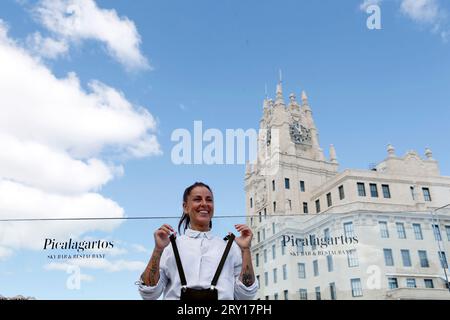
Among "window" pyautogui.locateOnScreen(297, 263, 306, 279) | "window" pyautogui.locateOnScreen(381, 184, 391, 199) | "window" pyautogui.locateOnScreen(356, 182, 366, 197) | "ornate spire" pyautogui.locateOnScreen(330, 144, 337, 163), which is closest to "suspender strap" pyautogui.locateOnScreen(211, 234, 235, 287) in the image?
"window" pyautogui.locateOnScreen(297, 263, 306, 279)

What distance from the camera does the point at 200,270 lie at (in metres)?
2.59

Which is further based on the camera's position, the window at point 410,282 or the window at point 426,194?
the window at point 426,194

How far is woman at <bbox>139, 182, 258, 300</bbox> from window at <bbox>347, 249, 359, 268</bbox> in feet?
30.6

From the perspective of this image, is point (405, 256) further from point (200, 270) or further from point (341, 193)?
point (341, 193)

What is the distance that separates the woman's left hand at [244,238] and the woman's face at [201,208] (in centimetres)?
41

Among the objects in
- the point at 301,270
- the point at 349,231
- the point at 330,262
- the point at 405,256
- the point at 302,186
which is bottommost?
the point at 301,270

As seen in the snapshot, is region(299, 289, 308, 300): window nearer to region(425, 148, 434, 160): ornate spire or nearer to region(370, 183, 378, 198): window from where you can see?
region(370, 183, 378, 198): window

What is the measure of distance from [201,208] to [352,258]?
956cm

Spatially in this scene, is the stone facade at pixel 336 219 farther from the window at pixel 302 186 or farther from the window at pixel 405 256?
the window at pixel 302 186

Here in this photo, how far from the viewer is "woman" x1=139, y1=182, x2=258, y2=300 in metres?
2.52

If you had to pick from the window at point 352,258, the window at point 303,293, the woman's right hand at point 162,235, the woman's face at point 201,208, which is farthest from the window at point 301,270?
the woman's right hand at point 162,235

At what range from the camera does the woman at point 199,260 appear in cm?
252

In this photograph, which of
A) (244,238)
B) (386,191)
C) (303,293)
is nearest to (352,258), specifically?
(303,293)
